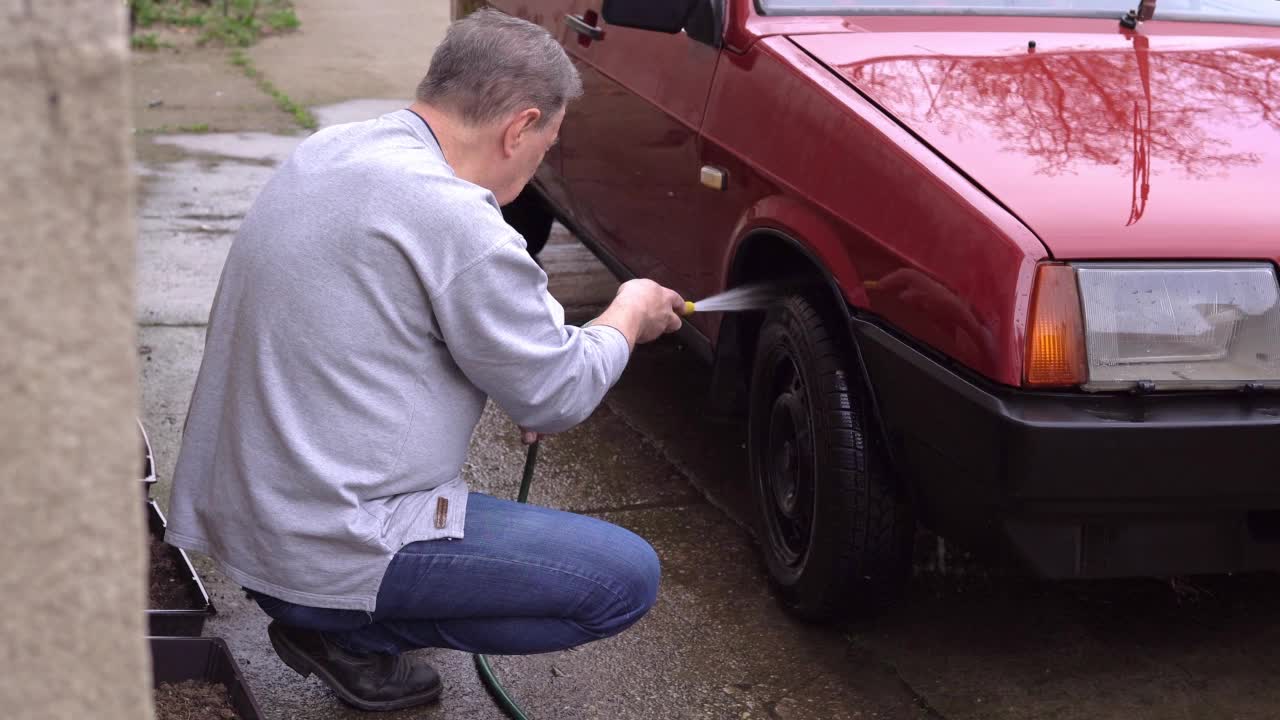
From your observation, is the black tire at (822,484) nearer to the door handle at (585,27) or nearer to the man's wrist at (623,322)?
the man's wrist at (623,322)

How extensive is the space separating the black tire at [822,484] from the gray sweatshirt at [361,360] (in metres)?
0.72

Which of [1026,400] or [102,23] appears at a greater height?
[102,23]

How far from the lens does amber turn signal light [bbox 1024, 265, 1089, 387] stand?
258cm

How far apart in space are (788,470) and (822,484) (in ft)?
1.08

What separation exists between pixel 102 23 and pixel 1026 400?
74.7 inches

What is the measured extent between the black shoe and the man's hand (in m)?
0.82

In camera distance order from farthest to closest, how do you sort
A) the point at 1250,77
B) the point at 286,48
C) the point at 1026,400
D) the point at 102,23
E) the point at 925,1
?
the point at 286,48
the point at 925,1
the point at 1250,77
the point at 1026,400
the point at 102,23

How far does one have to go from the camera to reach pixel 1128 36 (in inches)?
140

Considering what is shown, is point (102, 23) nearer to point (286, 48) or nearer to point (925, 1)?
point (925, 1)

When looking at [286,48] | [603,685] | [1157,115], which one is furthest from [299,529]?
[286,48]

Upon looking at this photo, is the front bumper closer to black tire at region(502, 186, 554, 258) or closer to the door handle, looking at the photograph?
the door handle

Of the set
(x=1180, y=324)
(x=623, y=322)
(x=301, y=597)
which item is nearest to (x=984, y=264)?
(x=1180, y=324)

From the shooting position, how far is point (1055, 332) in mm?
2584

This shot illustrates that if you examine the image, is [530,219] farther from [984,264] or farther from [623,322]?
[984,264]
